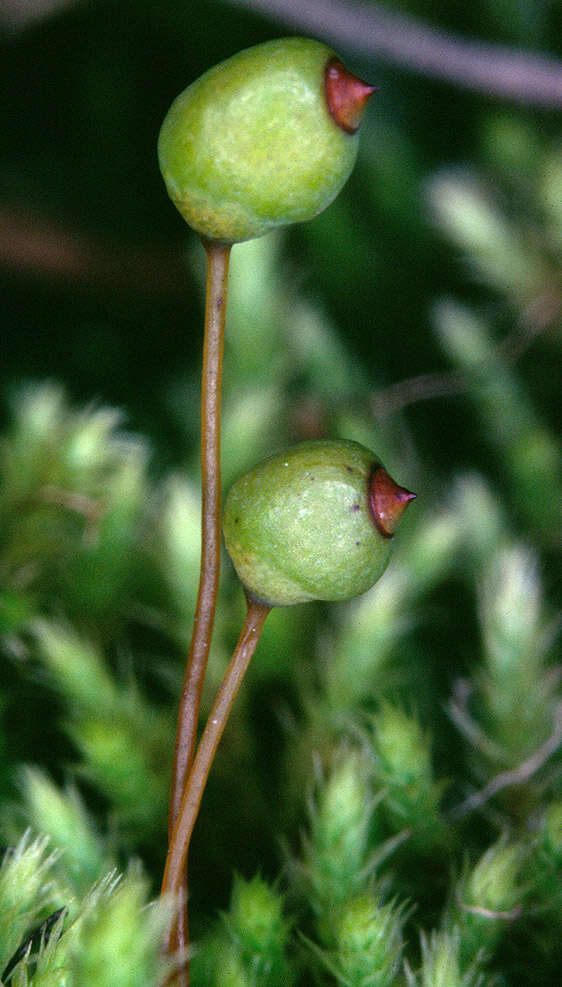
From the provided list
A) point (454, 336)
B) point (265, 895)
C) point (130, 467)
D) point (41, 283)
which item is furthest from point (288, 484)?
point (41, 283)

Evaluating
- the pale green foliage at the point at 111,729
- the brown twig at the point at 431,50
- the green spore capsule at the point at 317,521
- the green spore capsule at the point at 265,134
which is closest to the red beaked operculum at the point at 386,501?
the green spore capsule at the point at 317,521

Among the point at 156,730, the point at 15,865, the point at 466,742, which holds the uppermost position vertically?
the point at 15,865

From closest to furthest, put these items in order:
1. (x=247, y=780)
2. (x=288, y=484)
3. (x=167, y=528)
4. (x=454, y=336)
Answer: (x=288, y=484) < (x=247, y=780) < (x=167, y=528) < (x=454, y=336)

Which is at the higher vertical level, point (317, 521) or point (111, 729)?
point (317, 521)

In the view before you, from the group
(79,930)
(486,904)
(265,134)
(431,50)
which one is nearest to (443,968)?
(486,904)

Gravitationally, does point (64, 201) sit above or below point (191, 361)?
above

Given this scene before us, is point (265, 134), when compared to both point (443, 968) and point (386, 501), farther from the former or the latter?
point (443, 968)

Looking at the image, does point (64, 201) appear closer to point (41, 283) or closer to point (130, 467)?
point (41, 283)
